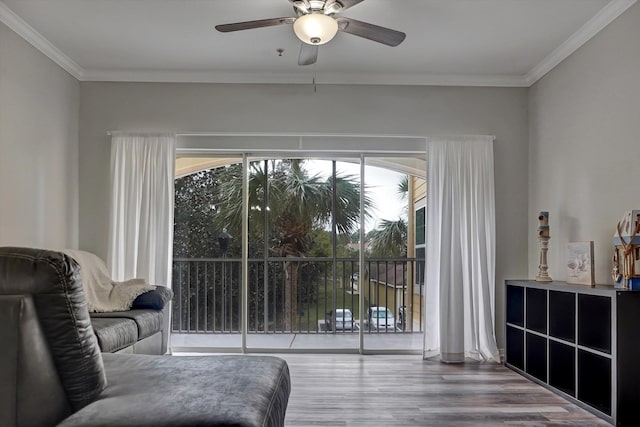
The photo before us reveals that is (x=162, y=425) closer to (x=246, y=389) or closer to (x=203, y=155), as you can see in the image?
(x=246, y=389)

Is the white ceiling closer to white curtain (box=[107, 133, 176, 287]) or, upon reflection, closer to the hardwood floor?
white curtain (box=[107, 133, 176, 287])

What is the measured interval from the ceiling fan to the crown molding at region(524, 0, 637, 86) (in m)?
1.53

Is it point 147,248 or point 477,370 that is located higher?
point 147,248

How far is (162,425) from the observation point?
1379 millimetres

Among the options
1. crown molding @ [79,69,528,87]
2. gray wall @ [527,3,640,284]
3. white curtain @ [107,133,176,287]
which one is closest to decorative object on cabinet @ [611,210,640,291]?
gray wall @ [527,3,640,284]

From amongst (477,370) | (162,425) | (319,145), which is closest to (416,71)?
(319,145)

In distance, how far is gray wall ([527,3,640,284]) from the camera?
→ 10.6 feet

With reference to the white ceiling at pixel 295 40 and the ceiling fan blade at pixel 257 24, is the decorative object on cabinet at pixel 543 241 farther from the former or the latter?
the ceiling fan blade at pixel 257 24

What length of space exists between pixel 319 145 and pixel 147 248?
1.90 metres

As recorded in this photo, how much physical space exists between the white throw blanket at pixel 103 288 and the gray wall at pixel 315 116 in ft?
2.81

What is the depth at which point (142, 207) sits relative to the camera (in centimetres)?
458

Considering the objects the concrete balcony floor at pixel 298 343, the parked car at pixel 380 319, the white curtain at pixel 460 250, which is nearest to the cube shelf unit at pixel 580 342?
the white curtain at pixel 460 250

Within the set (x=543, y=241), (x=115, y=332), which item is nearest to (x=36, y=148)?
(x=115, y=332)

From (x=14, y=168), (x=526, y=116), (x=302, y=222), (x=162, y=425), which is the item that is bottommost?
(x=162, y=425)
